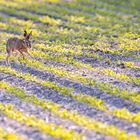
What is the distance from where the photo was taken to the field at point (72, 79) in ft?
50.0

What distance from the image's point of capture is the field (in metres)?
15.2

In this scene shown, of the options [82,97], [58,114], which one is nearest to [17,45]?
[82,97]

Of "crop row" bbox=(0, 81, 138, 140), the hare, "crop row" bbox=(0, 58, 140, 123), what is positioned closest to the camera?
"crop row" bbox=(0, 81, 138, 140)

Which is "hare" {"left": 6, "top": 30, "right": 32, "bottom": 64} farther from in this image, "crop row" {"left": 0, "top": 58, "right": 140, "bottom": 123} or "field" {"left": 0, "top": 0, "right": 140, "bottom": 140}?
"crop row" {"left": 0, "top": 58, "right": 140, "bottom": 123}

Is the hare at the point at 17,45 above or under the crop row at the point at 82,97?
above

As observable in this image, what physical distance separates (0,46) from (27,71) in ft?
18.2

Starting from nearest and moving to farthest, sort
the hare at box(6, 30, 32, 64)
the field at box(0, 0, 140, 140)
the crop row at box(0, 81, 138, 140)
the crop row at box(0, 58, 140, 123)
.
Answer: the crop row at box(0, 81, 138, 140) < the field at box(0, 0, 140, 140) < the crop row at box(0, 58, 140, 123) < the hare at box(6, 30, 32, 64)

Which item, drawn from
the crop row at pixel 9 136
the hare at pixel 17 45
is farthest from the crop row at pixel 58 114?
the hare at pixel 17 45

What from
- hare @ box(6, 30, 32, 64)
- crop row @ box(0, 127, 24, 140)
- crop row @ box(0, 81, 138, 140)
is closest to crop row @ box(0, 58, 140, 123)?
crop row @ box(0, 81, 138, 140)

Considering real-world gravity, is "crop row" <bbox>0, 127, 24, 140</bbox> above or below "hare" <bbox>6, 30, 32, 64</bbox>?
below

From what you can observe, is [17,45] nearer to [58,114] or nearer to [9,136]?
[58,114]

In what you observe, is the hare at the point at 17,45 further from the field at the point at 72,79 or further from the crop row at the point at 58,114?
the crop row at the point at 58,114

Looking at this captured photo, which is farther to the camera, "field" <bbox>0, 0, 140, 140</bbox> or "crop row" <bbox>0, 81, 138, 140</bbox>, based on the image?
"field" <bbox>0, 0, 140, 140</bbox>

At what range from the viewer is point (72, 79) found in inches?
836
